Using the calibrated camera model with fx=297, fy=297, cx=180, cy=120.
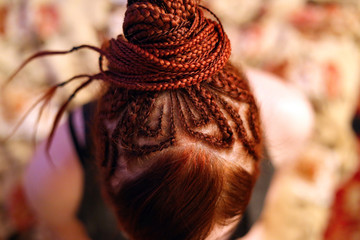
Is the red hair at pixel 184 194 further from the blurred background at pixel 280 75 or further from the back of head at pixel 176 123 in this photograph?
the blurred background at pixel 280 75

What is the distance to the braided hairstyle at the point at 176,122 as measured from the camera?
1.39ft

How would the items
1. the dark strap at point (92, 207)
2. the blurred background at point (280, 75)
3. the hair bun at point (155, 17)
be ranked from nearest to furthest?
the hair bun at point (155, 17), the dark strap at point (92, 207), the blurred background at point (280, 75)

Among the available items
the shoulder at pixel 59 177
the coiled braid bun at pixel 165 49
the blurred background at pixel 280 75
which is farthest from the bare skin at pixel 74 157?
the coiled braid bun at pixel 165 49

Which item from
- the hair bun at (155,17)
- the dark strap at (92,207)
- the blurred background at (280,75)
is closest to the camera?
the hair bun at (155,17)

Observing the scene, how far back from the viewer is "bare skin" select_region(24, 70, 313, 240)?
746 millimetres

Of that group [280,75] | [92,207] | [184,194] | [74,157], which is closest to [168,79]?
[184,194]

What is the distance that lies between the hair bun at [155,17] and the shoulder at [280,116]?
396 millimetres

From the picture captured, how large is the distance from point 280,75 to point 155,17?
35.1 inches

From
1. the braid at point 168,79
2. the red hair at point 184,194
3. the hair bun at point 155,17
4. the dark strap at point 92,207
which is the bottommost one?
the dark strap at point 92,207

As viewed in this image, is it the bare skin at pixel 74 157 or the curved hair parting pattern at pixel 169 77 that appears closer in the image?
the curved hair parting pattern at pixel 169 77

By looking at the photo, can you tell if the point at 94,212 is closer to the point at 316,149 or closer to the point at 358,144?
the point at 316,149

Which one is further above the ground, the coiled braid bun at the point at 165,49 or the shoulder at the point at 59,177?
the coiled braid bun at the point at 165,49

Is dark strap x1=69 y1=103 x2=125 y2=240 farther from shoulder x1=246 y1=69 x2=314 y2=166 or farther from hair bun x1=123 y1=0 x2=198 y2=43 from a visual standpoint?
shoulder x1=246 y1=69 x2=314 y2=166

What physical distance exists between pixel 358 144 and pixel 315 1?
0.65 m
